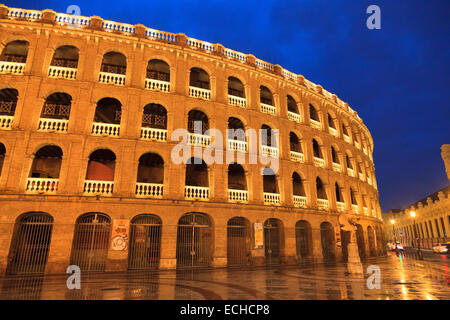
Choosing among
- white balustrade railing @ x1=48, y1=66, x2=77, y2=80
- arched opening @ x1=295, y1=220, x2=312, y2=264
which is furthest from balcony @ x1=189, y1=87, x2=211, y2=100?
arched opening @ x1=295, y1=220, x2=312, y2=264

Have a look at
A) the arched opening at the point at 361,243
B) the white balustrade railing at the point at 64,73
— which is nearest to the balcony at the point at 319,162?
the arched opening at the point at 361,243

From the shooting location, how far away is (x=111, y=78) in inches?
657

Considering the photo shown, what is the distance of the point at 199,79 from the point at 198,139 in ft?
21.1

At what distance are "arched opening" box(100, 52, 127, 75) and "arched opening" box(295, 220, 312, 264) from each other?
17350 mm

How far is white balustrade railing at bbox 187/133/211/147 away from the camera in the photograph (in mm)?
16641

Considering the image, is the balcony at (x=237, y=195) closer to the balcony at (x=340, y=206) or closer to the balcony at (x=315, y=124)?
the balcony at (x=340, y=206)

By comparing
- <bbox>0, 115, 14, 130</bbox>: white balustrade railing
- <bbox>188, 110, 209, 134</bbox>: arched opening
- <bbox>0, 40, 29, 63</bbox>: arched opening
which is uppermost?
<bbox>0, 40, 29, 63</bbox>: arched opening

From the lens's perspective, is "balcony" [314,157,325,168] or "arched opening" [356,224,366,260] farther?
"arched opening" [356,224,366,260]

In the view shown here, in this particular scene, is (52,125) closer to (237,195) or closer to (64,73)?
(64,73)

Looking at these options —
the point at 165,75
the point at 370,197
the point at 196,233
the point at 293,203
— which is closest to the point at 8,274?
the point at 196,233

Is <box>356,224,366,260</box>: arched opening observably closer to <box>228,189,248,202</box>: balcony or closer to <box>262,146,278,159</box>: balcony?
<box>262,146,278,159</box>: balcony

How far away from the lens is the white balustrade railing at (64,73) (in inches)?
617
